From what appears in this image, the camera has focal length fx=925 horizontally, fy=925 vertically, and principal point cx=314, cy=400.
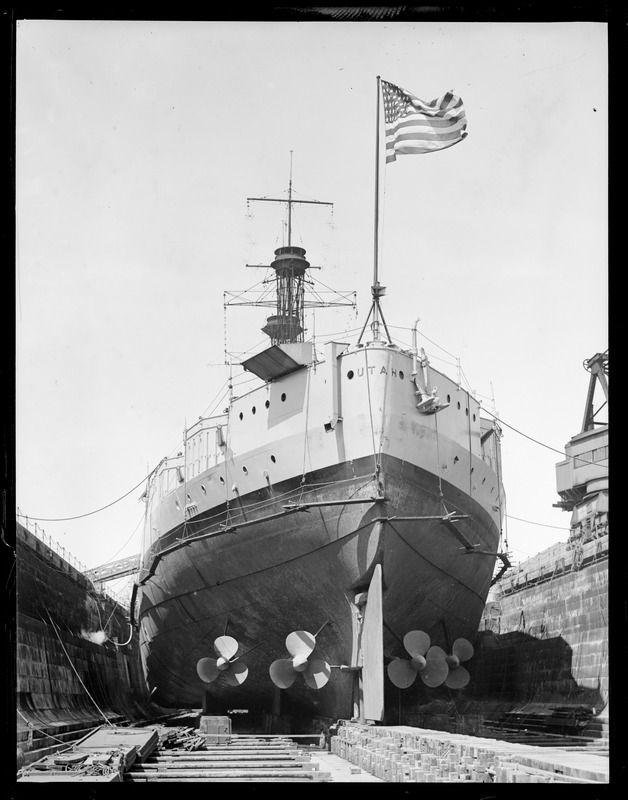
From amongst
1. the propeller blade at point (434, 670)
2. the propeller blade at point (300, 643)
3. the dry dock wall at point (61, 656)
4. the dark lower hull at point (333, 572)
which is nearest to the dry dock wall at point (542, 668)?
the propeller blade at point (434, 670)

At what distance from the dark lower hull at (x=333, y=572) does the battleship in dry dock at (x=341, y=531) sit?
3 centimetres

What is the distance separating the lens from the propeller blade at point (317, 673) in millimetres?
15406

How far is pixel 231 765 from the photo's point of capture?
39.6 feet

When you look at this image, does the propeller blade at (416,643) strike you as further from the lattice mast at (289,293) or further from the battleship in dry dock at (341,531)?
the lattice mast at (289,293)

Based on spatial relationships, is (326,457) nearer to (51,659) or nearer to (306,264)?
(51,659)

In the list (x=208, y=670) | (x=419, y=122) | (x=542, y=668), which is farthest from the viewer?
(x=542, y=668)

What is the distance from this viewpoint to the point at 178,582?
61.5ft

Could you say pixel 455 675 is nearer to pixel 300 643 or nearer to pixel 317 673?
pixel 317 673

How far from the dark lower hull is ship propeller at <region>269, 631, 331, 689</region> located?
0.18 m

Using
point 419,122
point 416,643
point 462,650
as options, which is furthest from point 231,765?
point 419,122

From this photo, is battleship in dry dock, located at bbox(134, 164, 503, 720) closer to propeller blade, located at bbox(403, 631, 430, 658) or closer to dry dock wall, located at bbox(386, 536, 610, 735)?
propeller blade, located at bbox(403, 631, 430, 658)

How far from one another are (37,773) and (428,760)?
414cm

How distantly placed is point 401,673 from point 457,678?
1.44 meters
